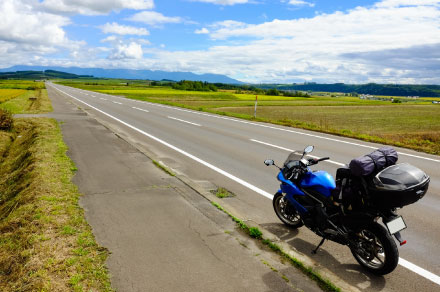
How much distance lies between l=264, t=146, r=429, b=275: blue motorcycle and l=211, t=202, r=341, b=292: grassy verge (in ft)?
1.53

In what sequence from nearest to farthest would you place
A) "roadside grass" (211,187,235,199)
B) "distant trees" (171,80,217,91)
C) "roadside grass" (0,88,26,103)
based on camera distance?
"roadside grass" (211,187,235,199)
"roadside grass" (0,88,26,103)
"distant trees" (171,80,217,91)

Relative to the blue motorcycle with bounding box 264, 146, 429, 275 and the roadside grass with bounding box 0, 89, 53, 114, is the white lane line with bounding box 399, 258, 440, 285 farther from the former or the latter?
the roadside grass with bounding box 0, 89, 53, 114

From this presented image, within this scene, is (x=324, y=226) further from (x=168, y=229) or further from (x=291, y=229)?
(x=168, y=229)

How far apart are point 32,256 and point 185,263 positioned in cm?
178

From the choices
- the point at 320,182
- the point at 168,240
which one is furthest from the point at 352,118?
the point at 168,240

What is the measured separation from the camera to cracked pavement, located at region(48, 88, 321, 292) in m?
3.23

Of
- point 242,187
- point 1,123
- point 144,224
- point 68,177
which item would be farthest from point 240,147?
point 1,123

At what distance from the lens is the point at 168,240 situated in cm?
405

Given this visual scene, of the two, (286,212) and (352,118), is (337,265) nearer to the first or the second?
(286,212)

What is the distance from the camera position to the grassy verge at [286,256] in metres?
3.22

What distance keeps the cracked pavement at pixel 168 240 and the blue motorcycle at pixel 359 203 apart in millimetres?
850

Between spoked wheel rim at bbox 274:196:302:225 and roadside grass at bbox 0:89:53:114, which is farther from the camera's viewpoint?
roadside grass at bbox 0:89:53:114

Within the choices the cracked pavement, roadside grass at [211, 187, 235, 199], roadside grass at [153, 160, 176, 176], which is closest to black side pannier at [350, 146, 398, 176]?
the cracked pavement

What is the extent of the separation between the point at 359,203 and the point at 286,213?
1403 mm
